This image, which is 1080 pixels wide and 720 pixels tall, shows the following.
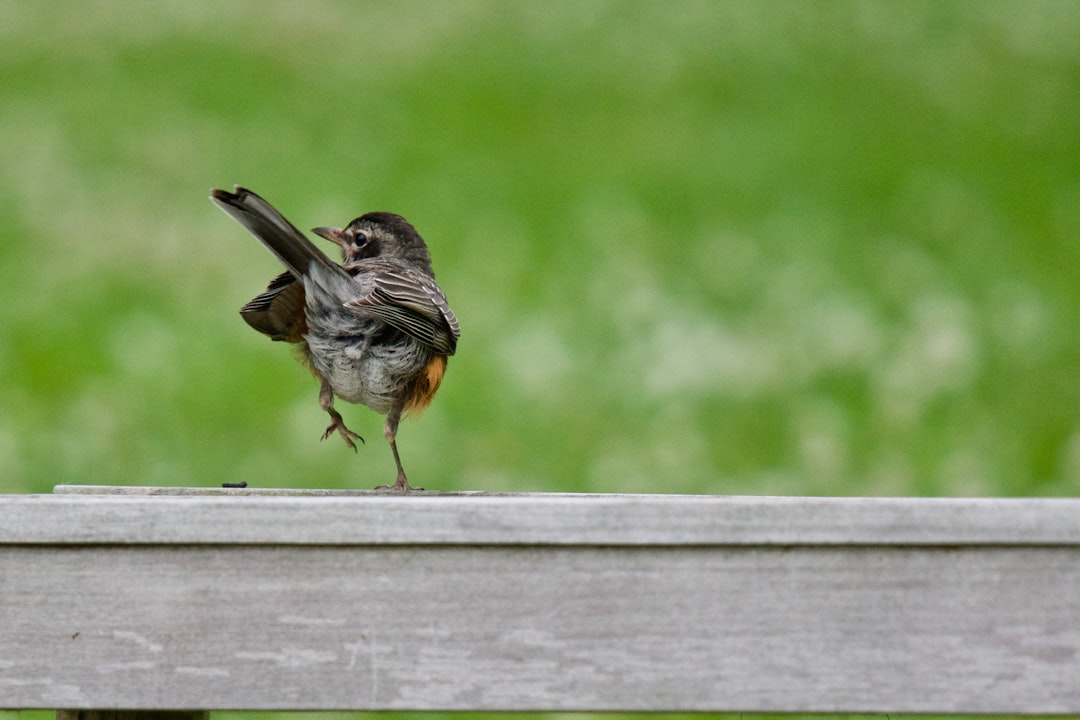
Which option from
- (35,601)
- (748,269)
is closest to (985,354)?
(748,269)

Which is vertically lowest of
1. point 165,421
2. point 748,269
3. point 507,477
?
point 507,477

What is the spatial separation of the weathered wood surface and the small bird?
4.72ft

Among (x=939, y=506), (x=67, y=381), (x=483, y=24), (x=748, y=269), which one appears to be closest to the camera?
(x=939, y=506)

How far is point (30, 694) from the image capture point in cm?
199

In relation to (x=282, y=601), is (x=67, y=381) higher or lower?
higher

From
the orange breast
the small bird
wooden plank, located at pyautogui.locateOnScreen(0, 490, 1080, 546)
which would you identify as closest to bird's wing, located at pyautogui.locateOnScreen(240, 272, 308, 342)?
the small bird

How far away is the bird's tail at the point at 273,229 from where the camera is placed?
9.45 feet

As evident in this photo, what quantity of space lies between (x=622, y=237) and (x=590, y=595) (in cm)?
567

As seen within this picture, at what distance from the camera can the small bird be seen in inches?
140

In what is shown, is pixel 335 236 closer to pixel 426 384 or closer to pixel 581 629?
pixel 426 384

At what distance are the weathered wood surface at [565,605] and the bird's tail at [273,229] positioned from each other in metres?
1.00

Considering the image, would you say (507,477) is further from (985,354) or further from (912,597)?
(912,597)

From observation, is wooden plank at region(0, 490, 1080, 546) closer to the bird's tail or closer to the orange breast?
the bird's tail

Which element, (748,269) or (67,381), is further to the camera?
(748,269)
